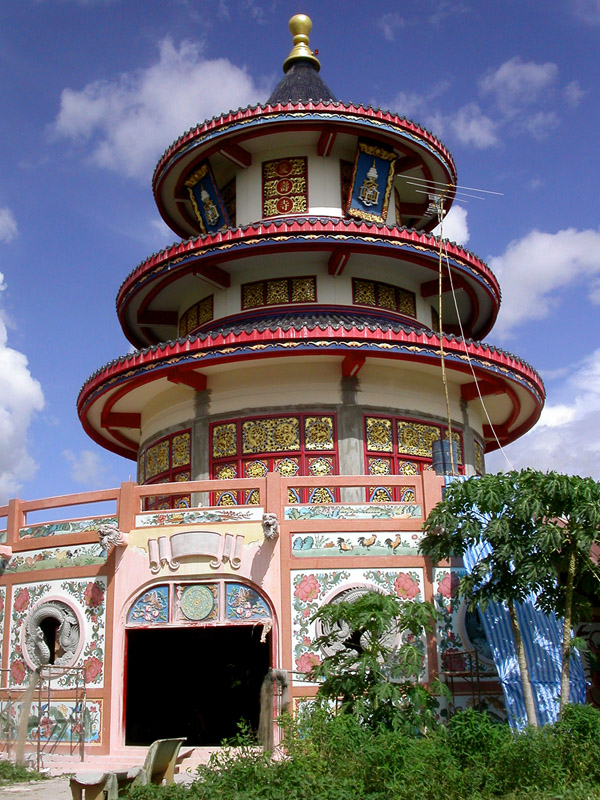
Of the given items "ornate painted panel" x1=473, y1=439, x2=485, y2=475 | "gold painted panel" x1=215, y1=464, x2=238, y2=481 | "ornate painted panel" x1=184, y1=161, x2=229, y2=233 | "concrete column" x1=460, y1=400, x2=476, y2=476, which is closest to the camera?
"gold painted panel" x1=215, y1=464, x2=238, y2=481

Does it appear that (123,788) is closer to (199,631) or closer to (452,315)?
(199,631)

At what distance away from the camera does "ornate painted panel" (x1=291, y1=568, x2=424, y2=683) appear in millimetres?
14656

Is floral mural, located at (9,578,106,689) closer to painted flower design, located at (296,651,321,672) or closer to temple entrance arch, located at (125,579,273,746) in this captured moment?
temple entrance arch, located at (125,579,273,746)

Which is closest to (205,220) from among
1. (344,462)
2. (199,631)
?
(344,462)

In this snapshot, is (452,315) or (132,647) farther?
(452,315)

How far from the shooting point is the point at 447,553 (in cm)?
1402

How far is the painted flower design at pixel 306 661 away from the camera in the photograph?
47.6 feet

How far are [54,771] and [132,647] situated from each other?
5910 mm

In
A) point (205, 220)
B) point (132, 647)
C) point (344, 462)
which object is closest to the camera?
point (344, 462)

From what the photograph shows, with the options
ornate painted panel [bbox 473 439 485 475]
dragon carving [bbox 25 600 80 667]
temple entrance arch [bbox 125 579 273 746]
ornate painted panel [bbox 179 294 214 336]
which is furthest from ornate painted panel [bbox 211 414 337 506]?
ornate painted panel [bbox 473 439 485 475]

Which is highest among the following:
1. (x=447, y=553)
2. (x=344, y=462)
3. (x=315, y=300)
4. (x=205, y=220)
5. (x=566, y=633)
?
(x=205, y=220)

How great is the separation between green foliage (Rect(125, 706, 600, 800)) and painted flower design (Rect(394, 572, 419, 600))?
10.9 ft

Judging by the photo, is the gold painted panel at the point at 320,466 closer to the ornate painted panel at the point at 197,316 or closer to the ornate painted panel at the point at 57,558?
the ornate painted panel at the point at 57,558

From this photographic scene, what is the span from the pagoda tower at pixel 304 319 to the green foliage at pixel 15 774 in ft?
19.9
